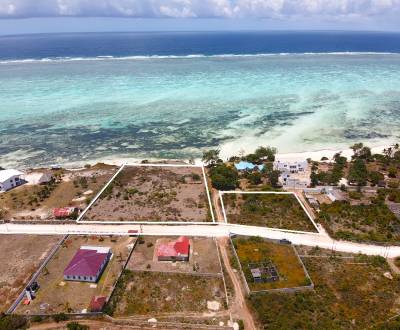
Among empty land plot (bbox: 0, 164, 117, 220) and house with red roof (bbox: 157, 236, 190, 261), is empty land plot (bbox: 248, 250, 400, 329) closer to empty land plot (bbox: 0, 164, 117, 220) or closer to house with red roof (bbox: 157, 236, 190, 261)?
house with red roof (bbox: 157, 236, 190, 261)

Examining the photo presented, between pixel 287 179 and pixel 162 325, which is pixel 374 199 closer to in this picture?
pixel 287 179

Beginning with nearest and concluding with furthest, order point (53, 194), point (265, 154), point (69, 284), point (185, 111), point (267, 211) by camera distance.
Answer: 1. point (69, 284)
2. point (267, 211)
3. point (53, 194)
4. point (265, 154)
5. point (185, 111)

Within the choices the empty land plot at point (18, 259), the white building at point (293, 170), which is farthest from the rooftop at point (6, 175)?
the white building at point (293, 170)

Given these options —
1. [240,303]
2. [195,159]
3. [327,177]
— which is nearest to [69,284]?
[240,303]

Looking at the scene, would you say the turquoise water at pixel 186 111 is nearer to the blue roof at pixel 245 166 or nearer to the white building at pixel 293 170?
the blue roof at pixel 245 166

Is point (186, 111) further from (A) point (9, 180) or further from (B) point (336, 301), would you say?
(B) point (336, 301)

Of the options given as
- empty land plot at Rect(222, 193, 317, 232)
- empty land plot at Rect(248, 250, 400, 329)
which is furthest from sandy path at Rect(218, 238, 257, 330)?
empty land plot at Rect(222, 193, 317, 232)

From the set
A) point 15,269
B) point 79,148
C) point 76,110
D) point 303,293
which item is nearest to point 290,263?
point 303,293
